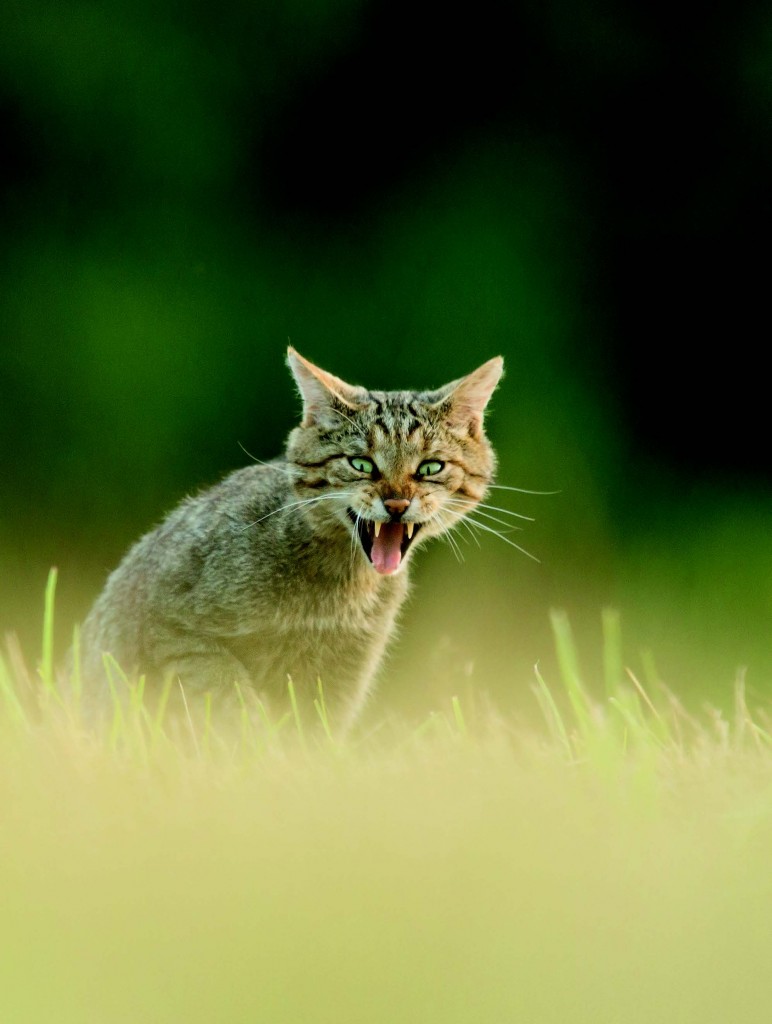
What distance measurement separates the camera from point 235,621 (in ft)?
10.6

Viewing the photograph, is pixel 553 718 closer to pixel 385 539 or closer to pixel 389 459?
pixel 385 539

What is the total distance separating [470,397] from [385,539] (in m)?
0.52

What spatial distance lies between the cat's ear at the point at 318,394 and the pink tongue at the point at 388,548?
14.4 inches

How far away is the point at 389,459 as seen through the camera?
3.15 meters

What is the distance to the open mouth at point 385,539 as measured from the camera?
3064mm

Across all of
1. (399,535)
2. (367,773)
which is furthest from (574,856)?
(399,535)

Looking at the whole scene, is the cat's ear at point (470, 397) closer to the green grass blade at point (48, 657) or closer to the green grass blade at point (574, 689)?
the green grass blade at point (574, 689)

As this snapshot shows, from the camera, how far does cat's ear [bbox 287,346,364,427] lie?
3301 mm

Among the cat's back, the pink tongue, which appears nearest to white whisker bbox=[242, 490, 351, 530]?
the cat's back

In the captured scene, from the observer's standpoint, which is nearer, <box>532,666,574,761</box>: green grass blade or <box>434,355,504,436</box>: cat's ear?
<box>532,666,574,761</box>: green grass blade

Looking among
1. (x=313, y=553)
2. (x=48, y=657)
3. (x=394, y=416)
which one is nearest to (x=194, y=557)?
(x=313, y=553)

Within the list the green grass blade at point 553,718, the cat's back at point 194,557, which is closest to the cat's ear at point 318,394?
the cat's back at point 194,557

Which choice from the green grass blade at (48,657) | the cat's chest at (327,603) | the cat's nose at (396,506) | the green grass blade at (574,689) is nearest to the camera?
the green grass blade at (574,689)

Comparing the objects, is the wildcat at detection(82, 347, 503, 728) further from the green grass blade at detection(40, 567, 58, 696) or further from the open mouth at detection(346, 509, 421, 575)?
the green grass blade at detection(40, 567, 58, 696)
